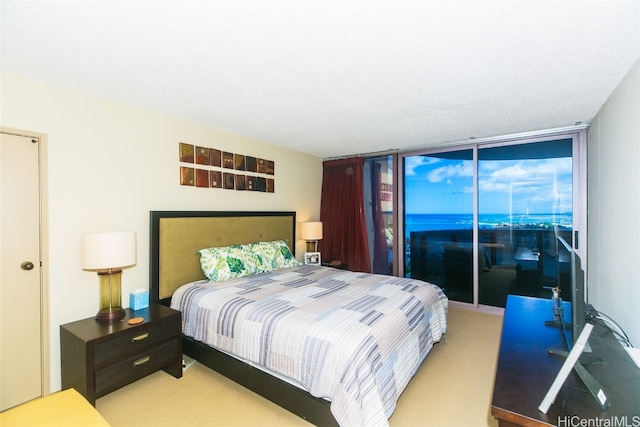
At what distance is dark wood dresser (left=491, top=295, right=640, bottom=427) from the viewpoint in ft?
3.33

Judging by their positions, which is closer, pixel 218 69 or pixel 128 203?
pixel 218 69

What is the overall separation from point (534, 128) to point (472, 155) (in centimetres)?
82

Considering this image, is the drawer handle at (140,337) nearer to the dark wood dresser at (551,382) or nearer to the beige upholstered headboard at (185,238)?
the beige upholstered headboard at (185,238)

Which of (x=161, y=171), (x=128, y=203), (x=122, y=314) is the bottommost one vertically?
(x=122, y=314)

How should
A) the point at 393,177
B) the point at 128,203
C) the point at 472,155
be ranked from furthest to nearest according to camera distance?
the point at 393,177 < the point at 472,155 < the point at 128,203

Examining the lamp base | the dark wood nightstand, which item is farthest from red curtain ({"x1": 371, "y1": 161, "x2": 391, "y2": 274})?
the lamp base

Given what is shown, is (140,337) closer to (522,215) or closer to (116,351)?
(116,351)

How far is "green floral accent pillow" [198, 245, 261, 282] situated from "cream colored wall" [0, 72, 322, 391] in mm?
542

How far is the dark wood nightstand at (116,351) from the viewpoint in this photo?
1.99 m

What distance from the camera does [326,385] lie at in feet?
5.76

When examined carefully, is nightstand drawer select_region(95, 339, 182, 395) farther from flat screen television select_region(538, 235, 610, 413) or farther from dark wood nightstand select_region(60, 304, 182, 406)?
flat screen television select_region(538, 235, 610, 413)

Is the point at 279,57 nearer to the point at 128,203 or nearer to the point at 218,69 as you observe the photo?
the point at 218,69

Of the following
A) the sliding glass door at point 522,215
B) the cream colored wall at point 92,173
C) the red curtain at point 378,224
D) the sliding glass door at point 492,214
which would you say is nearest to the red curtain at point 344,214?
the red curtain at point 378,224

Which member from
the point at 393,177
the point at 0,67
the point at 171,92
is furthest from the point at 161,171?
the point at 393,177
